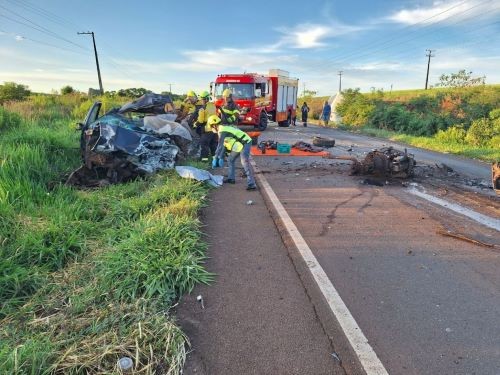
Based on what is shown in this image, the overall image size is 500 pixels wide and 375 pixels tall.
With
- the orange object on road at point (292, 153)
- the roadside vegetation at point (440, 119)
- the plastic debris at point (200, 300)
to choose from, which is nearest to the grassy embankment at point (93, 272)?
the plastic debris at point (200, 300)

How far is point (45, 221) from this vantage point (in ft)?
16.1

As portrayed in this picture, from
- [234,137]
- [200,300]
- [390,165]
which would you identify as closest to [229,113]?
[234,137]

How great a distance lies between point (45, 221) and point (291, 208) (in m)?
3.47

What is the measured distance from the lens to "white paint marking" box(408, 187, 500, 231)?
5.51 metres

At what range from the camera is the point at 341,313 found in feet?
10.2

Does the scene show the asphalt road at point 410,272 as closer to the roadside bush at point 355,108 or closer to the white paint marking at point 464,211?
the white paint marking at point 464,211

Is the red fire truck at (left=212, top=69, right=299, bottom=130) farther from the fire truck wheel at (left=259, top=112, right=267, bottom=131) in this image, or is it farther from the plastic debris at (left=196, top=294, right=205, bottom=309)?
the plastic debris at (left=196, top=294, right=205, bottom=309)

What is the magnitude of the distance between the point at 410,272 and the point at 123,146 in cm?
574

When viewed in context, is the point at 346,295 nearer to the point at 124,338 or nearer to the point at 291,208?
the point at 124,338

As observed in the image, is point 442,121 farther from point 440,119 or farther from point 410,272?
point 410,272

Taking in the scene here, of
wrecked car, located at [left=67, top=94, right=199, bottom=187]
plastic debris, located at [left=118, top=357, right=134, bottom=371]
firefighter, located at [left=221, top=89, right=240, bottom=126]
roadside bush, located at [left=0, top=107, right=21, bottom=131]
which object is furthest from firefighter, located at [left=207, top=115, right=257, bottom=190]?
roadside bush, located at [left=0, top=107, right=21, bottom=131]

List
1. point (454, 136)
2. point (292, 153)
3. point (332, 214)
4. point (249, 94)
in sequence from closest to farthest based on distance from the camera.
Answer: point (332, 214)
point (292, 153)
point (454, 136)
point (249, 94)

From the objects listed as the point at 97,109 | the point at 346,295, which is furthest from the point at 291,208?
the point at 97,109

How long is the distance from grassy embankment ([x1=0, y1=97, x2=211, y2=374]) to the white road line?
1.11m
